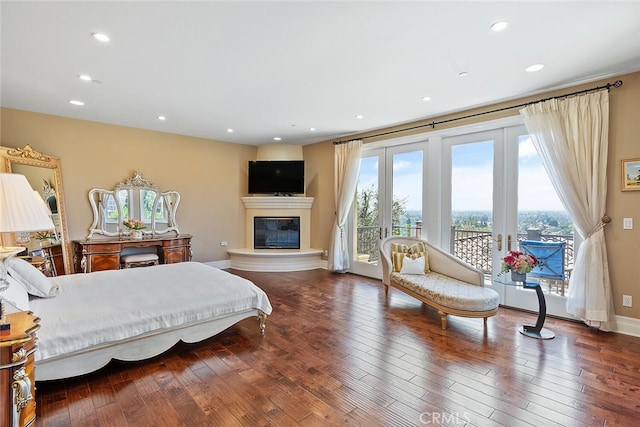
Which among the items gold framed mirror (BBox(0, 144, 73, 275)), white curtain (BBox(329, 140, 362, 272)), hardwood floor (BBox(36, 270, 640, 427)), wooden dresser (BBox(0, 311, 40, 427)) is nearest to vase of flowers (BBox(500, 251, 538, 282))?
hardwood floor (BBox(36, 270, 640, 427))

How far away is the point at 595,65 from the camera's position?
116 inches

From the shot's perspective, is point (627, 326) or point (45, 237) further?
point (45, 237)

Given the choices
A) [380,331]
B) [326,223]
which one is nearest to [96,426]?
[380,331]

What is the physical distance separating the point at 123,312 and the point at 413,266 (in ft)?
11.1

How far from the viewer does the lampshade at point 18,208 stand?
143 centimetres

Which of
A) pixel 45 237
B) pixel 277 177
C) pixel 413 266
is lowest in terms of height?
pixel 413 266

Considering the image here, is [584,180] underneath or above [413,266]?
above

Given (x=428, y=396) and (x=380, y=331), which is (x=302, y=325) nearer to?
(x=380, y=331)

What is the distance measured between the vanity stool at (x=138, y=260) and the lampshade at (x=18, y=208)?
3826mm

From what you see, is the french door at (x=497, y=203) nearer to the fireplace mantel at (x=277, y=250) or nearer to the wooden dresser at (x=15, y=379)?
the fireplace mantel at (x=277, y=250)

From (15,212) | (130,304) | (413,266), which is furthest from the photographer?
(413,266)

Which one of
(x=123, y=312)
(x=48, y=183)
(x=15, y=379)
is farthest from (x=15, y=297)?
(x=48, y=183)

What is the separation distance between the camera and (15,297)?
2.10 metres

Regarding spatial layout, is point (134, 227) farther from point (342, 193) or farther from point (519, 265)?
point (519, 265)
